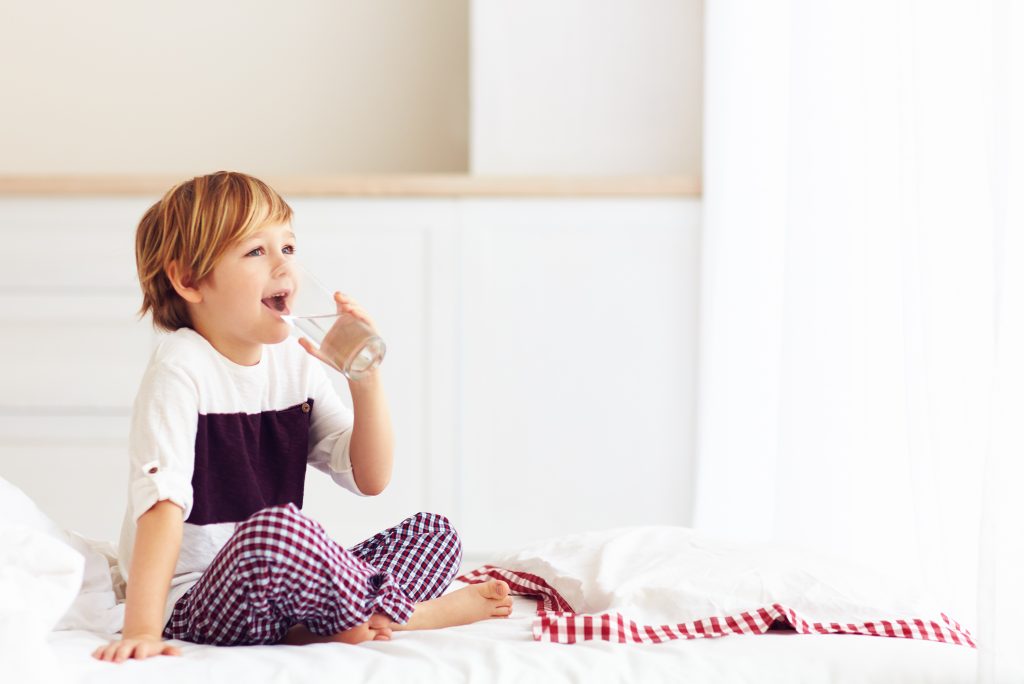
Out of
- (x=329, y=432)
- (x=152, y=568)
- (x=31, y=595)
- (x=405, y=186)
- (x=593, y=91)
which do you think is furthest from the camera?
(x=593, y=91)

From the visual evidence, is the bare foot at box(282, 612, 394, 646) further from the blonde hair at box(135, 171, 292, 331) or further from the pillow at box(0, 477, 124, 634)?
the blonde hair at box(135, 171, 292, 331)

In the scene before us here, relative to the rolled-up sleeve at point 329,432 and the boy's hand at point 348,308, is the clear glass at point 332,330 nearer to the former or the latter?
the boy's hand at point 348,308

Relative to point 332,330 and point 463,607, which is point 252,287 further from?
point 463,607

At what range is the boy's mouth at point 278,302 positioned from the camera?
111cm

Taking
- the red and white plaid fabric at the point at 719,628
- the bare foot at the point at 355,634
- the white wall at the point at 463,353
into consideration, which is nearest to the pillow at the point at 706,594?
the red and white plaid fabric at the point at 719,628

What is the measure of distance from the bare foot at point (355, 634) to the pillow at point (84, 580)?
17 cm

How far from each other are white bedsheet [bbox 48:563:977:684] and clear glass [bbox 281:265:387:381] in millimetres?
266

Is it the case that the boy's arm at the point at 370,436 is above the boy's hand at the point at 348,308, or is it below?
below

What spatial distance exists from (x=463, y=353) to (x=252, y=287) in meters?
1.12

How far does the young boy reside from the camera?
37.2 inches

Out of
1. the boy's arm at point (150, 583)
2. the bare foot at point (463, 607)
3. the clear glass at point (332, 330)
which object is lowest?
the bare foot at point (463, 607)

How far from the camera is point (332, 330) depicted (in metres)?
1.08

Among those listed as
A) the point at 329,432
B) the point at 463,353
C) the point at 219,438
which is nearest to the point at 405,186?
the point at 463,353

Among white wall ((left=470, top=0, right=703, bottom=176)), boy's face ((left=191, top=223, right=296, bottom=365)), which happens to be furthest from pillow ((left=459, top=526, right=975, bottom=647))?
white wall ((left=470, top=0, right=703, bottom=176))
